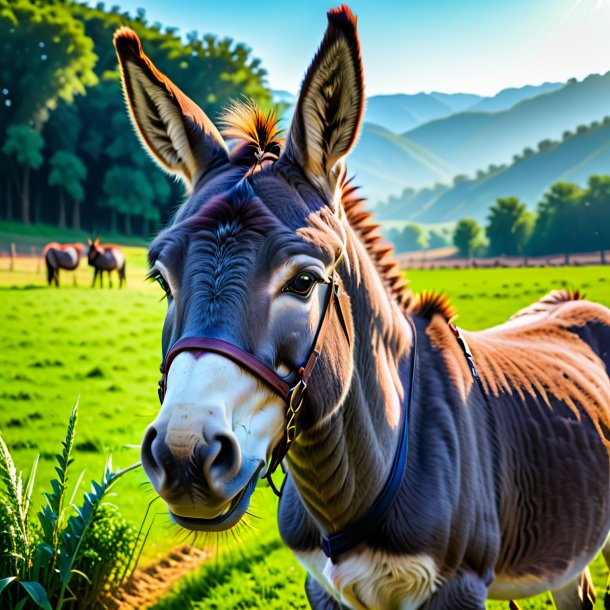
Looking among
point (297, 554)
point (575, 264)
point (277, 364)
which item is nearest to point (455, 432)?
point (297, 554)

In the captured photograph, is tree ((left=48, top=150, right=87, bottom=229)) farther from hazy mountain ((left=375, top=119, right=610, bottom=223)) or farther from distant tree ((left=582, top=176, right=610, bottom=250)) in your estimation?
distant tree ((left=582, top=176, right=610, bottom=250))

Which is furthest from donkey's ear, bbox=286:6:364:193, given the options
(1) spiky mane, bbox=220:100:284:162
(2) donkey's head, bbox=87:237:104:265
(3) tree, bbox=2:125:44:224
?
(3) tree, bbox=2:125:44:224

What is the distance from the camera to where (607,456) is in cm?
300

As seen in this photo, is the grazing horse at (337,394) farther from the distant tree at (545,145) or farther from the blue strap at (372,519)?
the distant tree at (545,145)

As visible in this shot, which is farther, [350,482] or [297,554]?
[297,554]

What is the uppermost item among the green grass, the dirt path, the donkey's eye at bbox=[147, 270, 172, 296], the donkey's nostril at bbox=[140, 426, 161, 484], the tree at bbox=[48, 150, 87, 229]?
the tree at bbox=[48, 150, 87, 229]

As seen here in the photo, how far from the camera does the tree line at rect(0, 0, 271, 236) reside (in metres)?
14.4

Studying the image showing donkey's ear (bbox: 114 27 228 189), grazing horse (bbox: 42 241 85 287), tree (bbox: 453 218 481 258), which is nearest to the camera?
donkey's ear (bbox: 114 27 228 189)

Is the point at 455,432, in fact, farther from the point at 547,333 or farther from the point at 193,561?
the point at 193,561

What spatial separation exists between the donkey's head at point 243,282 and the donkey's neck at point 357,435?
148 millimetres

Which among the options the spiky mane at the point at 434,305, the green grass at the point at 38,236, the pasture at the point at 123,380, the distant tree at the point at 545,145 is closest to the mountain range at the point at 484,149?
the distant tree at the point at 545,145

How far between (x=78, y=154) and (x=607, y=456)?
18.1 m

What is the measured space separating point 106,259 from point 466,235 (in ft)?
30.9

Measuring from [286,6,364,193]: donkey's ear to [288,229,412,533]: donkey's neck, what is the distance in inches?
14.2
